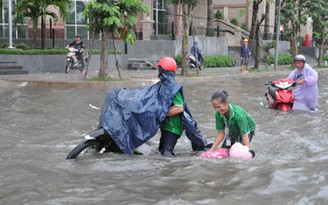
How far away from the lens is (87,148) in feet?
22.2

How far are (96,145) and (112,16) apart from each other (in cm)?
1154

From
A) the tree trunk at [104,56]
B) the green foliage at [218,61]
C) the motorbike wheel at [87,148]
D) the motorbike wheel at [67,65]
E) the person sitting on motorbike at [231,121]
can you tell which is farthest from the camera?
the green foliage at [218,61]

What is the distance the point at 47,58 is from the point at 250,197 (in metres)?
20.0

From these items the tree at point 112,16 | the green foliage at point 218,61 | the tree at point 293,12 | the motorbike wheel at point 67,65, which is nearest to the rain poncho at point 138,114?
the tree at point 112,16

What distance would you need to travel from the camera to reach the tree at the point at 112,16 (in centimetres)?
1775

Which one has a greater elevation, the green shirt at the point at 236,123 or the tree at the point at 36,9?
the tree at the point at 36,9

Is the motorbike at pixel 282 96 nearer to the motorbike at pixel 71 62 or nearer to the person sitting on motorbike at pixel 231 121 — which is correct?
the person sitting on motorbike at pixel 231 121

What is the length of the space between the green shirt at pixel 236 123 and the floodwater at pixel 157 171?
379 mm

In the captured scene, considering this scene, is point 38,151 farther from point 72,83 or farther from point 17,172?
point 72,83

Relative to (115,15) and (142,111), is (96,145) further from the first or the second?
(115,15)

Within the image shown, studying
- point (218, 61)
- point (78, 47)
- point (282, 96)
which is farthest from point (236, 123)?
point (218, 61)

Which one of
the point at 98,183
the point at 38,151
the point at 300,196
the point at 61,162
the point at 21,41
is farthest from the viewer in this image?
the point at 21,41

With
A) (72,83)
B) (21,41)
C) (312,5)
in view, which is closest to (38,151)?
(72,83)

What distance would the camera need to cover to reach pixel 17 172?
643cm
